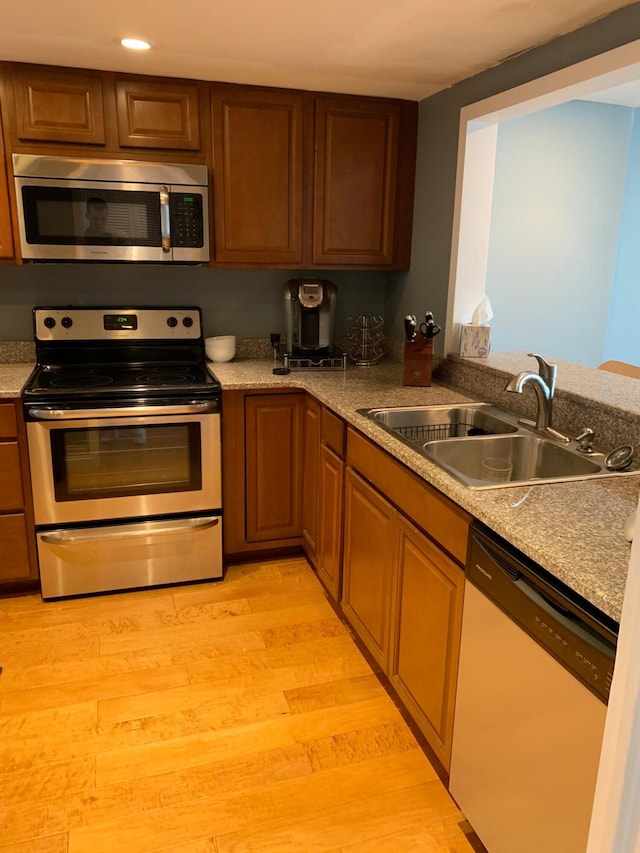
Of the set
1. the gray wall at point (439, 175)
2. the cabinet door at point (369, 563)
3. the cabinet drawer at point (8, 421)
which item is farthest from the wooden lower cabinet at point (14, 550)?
the gray wall at point (439, 175)

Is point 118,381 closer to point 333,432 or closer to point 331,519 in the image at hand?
point 333,432

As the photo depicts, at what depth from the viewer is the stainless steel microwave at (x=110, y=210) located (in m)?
2.72

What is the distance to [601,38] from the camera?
6.56ft

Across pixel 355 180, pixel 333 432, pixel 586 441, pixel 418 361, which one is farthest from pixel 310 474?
pixel 355 180

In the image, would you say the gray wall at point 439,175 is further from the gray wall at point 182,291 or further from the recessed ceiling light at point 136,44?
the recessed ceiling light at point 136,44

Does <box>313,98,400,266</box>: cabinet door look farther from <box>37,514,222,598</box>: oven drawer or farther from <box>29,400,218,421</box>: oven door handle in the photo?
<box>37,514,222,598</box>: oven drawer

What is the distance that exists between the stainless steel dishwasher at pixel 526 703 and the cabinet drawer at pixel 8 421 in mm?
1911

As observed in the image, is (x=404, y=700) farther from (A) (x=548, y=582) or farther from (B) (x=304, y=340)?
(B) (x=304, y=340)

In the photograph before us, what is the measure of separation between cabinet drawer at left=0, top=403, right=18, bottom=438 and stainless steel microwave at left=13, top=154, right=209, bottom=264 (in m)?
0.66

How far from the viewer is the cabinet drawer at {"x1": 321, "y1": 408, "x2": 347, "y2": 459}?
2.49m

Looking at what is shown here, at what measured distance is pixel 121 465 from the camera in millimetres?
2785

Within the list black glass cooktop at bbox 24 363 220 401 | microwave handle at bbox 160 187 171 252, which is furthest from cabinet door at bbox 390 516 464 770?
microwave handle at bbox 160 187 171 252

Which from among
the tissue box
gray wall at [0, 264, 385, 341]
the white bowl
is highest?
gray wall at [0, 264, 385, 341]

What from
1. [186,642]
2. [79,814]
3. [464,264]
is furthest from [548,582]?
[464,264]
